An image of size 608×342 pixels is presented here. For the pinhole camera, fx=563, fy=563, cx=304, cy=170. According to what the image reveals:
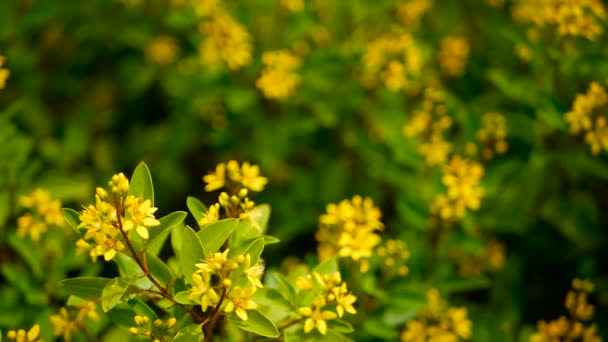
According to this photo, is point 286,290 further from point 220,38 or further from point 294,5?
point 294,5

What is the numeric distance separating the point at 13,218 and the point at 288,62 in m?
1.85

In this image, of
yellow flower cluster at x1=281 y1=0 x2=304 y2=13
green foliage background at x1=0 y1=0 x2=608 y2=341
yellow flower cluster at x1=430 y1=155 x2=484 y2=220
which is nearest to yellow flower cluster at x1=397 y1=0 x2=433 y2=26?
green foliage background at x1=0 y1=0 x2=608 y2=341

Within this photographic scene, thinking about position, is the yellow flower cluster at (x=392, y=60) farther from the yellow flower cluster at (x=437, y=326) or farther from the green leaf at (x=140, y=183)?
the green leaf at (x=140, y=183)

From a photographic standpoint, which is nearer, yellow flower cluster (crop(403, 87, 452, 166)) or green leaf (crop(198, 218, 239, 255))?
green leaf (crop(198, 218, 239, 255))

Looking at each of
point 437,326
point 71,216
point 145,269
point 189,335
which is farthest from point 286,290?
point 437,326

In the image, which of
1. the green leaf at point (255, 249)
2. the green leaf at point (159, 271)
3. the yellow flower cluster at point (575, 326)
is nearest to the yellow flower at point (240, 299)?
the green leaf at point (255, 249)

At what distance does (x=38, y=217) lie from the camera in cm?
279

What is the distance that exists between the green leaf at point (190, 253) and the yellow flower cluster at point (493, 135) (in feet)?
6.88

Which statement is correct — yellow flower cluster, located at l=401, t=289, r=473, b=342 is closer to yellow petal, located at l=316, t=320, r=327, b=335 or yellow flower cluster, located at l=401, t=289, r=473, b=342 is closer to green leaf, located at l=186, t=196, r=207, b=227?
yellow petal, located at l=316, t=320, r=327, b=335

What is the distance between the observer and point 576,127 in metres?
2.88

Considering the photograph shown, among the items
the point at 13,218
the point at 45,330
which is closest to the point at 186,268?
the point at 45,330

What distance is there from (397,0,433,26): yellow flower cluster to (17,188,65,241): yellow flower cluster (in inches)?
106

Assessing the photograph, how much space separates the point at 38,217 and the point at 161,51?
6.73 feet

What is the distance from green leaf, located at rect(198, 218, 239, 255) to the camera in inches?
71.6
